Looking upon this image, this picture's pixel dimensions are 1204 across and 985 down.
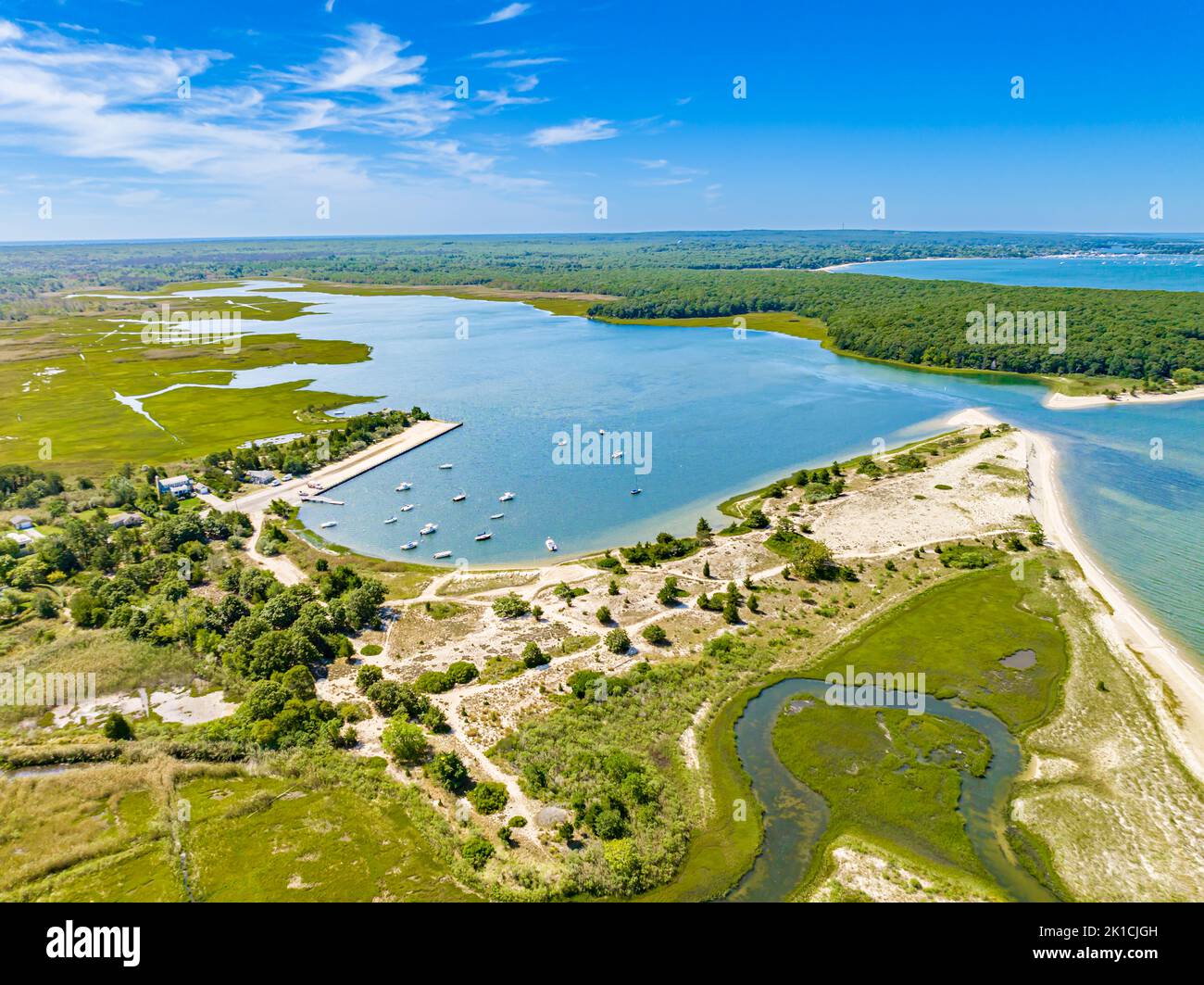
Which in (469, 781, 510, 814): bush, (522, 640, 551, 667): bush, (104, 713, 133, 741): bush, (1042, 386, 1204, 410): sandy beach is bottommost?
(469, 781, 510, 814): bush

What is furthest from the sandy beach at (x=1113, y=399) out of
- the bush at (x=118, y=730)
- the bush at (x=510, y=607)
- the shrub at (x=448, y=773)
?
the bush at (x=118, y=730)

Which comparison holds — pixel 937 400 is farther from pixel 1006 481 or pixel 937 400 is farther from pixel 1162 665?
pixel 1162 665

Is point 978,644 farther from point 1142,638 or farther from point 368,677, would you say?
point 368,677

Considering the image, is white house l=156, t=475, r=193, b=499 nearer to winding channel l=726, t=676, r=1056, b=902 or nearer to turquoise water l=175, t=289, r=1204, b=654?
Result: turquoise water l=175, t=289, r=1204, b=654

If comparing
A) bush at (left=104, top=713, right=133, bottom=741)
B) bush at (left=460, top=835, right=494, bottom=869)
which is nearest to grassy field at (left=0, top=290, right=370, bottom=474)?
bush at (left=104, top=713, right=133, bottom=741)
